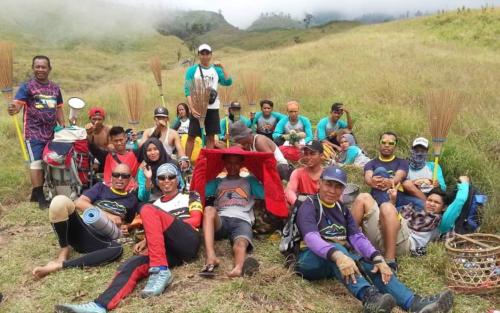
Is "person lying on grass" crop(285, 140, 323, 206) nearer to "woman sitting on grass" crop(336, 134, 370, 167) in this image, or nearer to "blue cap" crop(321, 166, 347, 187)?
"blue cap" crop(321, 166, 347, 187)

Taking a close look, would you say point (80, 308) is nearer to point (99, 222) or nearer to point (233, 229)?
point (99, 222)

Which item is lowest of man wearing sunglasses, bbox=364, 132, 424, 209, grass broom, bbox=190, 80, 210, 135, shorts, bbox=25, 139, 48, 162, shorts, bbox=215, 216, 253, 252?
shorts, bbox=215, 216, 253, 252

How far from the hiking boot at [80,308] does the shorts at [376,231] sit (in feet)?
7.24

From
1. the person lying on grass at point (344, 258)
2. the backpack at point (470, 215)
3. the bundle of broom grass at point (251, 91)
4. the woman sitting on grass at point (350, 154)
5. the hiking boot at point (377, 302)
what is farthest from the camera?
the bundle of broom grass at point (251, 91)

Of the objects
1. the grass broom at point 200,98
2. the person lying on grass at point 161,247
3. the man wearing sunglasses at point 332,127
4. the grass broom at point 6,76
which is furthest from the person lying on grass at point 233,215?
the grass broom at point 6,76

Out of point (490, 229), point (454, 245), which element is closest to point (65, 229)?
point (454, 245)

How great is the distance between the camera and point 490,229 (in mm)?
4074

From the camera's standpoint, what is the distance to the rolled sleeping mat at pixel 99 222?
380cm

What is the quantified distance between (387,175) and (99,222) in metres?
2.82

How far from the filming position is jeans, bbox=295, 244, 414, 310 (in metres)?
2.94

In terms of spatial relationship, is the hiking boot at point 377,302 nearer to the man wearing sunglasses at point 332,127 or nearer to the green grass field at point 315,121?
the green grass field at point 315,121

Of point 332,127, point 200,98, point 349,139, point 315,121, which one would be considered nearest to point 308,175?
point 200,98

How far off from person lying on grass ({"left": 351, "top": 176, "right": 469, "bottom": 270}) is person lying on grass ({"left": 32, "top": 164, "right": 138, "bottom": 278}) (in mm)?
2242

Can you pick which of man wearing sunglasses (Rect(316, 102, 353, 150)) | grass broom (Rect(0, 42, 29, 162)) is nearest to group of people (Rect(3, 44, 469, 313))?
grass broom (Rect(0, 42, 29, 162))
